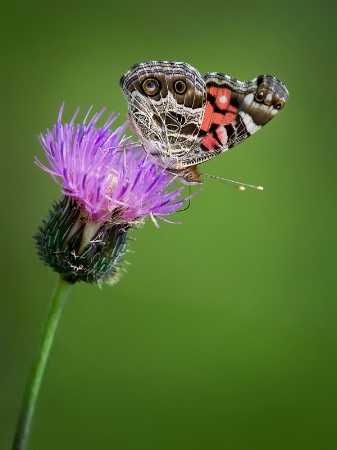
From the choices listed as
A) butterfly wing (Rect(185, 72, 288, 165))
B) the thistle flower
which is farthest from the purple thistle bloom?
butterfly wing (Rect(185, 72, 288, 165))

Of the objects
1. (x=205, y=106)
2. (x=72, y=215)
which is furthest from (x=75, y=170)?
(x=205, y=106)

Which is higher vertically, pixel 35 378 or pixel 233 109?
pixel 233 109

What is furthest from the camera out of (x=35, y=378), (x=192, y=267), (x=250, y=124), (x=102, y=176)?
(x=192, y=267)

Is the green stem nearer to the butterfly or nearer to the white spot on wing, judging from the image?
the butterfly

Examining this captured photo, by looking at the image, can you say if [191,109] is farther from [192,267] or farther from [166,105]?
[192,267]

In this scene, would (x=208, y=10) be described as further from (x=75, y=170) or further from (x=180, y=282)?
(x=75, y=170)

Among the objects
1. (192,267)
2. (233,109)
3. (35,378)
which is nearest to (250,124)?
(233,109)

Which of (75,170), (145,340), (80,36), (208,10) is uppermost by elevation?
(208,10)
